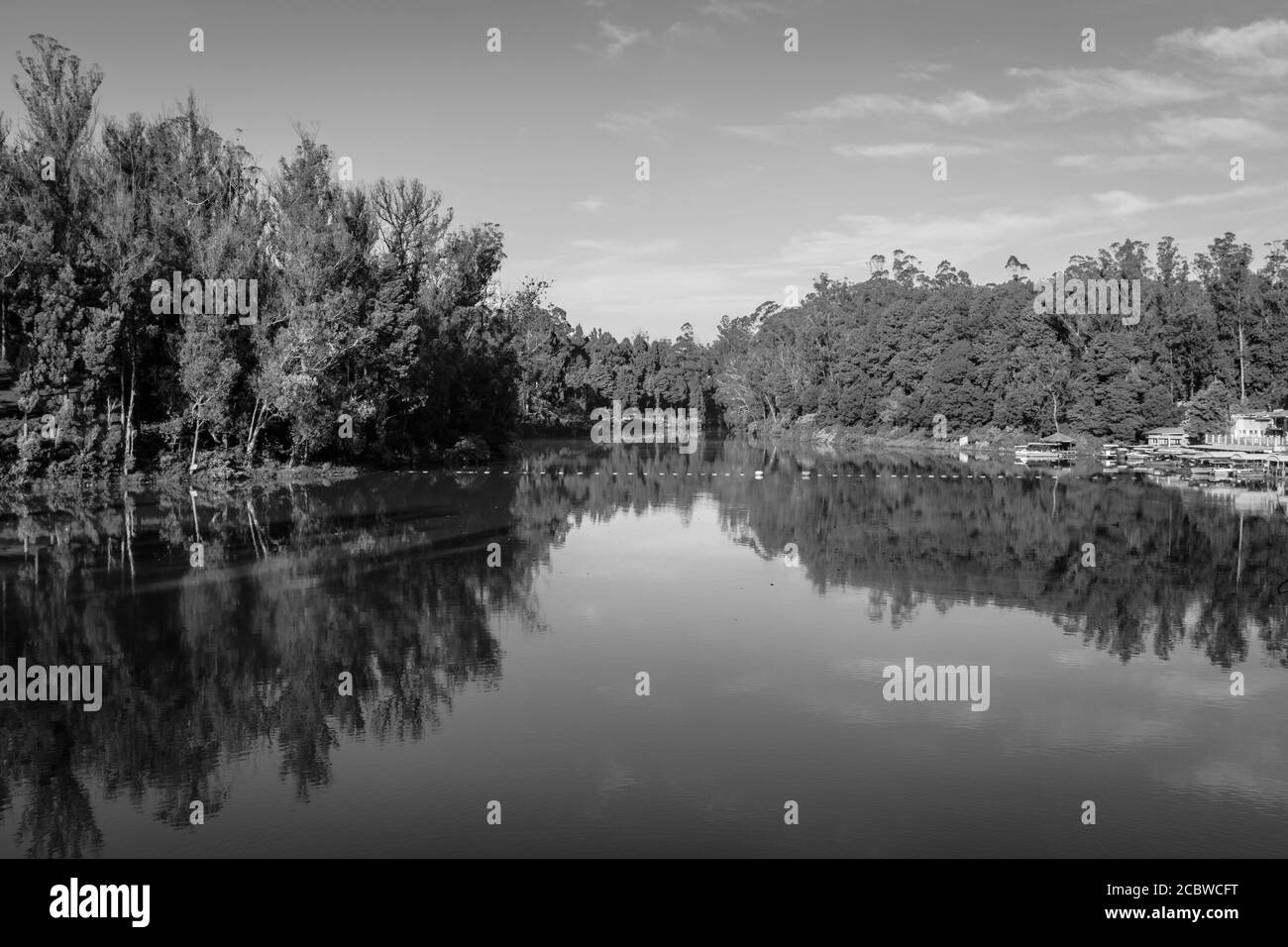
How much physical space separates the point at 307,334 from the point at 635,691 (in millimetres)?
29280

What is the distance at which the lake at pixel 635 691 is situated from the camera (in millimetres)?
9594

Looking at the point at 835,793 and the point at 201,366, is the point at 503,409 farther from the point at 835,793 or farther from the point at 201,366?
the point at 835,793

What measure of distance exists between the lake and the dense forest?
9.27m

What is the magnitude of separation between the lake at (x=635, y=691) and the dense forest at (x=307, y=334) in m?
9.27

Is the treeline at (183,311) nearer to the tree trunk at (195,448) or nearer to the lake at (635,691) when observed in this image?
the tree trunk at (195,448)

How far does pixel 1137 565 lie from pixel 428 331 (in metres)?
36.2

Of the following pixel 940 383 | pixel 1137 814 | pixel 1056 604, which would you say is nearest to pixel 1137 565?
pixel 1056 604

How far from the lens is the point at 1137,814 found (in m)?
9.88

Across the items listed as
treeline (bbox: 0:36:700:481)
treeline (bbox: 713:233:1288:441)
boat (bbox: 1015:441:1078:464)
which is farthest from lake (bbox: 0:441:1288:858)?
treeline (bbox: 713:233:1288:441)

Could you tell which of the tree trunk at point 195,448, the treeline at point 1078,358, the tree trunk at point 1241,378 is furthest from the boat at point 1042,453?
the tree trunk at point 195,448

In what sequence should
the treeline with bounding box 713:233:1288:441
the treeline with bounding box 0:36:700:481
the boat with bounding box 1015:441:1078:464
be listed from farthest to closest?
the treeline with bounding box 713:233:1288:441, the boat with bounding box 1015:441:1078:464, the treeline with bounding box 0:36:700:481

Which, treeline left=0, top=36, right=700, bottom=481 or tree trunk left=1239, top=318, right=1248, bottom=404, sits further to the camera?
tree trunk left=1239, top=318, right=1248, bottom=404

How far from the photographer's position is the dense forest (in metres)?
34.4

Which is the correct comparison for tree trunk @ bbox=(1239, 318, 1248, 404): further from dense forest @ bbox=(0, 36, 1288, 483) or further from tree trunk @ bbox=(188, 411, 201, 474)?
tree trunk @ bbox=(188, 411, 201, 474)
